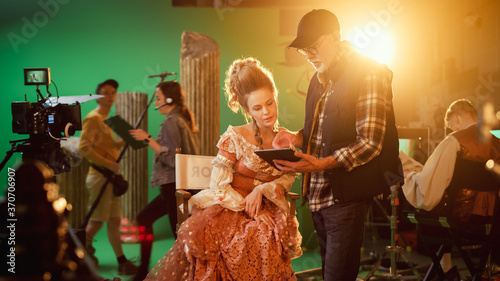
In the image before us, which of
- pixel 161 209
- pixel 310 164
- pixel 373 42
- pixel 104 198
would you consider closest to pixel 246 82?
pixel 310 164

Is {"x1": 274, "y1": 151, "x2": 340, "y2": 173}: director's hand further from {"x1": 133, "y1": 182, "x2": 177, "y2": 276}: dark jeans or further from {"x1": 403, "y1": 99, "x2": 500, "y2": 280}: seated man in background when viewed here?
{"x1": 133, "y1": 182, "x2": 177, "y2": 276}: dark jeans

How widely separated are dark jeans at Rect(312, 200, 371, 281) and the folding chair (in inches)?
58.5

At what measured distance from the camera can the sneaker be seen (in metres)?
3.90

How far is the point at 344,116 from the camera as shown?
187cm

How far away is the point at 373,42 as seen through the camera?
17.1 feet

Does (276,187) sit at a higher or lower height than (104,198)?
higher

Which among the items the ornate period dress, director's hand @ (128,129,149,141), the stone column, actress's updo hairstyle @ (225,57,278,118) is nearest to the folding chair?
the ornate period dress

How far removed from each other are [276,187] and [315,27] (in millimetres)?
853

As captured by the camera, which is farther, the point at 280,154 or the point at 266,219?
the point at 266,219

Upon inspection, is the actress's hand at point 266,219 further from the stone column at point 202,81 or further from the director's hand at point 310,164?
the stone column at point 202,81

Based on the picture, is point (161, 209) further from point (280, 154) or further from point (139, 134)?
point (280, 154)

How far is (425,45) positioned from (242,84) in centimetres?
404

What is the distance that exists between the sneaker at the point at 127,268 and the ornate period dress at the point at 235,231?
61.1 inches

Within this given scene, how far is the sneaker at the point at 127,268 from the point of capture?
154 inches
